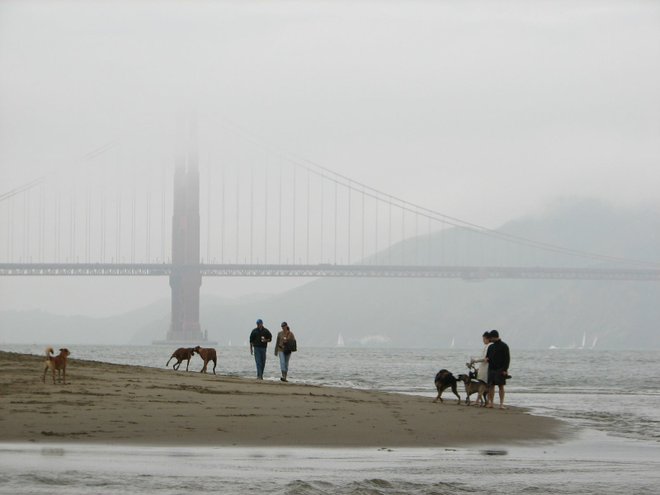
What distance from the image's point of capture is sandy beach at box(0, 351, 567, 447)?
38.9 feet

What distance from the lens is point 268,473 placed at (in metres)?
9.64

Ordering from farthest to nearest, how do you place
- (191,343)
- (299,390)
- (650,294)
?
(650,294), (191,343), (299,390)

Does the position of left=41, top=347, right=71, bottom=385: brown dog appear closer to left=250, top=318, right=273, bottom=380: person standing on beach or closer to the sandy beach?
the sandy beach

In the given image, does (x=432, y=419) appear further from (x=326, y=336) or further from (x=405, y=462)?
(x=326, y=336)

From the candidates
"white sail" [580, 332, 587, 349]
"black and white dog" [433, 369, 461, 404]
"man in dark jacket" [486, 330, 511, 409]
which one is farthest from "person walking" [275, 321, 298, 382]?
"white sail" [580, 332, 587, 349]

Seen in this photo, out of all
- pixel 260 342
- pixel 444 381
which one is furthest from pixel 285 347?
pixel 444 381

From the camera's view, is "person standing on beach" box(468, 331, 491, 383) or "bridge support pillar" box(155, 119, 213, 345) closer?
"person standing on beach" box(468, 331, 491, 383)

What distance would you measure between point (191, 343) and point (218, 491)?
9414 cm

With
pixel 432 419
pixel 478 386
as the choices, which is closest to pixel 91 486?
pixel 432 419

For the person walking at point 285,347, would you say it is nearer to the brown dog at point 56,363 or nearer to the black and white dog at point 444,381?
the black and white dog at point 444,381

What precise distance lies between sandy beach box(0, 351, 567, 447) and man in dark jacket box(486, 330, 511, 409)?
397mm

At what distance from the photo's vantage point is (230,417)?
13539 millimetres

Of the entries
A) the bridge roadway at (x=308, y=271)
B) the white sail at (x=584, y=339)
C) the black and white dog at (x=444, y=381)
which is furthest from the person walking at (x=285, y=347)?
the white sail at (x=584, y=339)

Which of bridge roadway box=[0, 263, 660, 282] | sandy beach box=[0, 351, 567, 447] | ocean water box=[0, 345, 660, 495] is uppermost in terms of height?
bridge roadway box=[0, 263, 660, 282]
